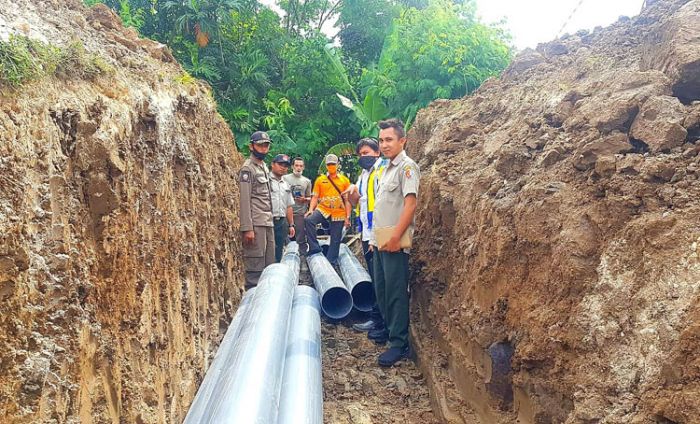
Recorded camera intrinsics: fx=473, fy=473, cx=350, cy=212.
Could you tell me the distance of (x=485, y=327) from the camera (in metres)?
2.52

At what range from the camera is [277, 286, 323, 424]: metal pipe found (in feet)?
7.84

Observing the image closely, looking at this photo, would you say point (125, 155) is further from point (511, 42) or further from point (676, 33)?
point (511, 42)

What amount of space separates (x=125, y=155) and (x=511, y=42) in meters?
9.18

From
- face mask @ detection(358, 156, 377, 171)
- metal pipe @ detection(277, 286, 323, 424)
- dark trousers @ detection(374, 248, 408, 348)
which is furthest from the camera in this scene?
face mask @ detection(358, 156, 377, 171)

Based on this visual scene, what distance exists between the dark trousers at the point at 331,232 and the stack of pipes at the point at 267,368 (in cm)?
264

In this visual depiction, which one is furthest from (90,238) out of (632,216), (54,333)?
(632,216)

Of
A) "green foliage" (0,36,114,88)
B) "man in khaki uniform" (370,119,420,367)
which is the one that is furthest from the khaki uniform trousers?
"green foliage" (0,36,114,88)

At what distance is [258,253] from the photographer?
16.5ft

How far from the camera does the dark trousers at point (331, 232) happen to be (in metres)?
6.52

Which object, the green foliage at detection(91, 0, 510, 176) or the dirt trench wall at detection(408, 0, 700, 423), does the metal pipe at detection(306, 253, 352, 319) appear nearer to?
the dirt trench wall at detection(408, 0, 700, 423)

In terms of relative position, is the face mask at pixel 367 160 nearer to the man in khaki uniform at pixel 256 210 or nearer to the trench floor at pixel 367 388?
the man in khaki uniform at pixel 256 210

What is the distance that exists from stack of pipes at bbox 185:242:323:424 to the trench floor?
0.39 m

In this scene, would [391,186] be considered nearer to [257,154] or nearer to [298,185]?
[257,154]

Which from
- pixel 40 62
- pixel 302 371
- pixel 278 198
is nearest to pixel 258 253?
pixel 278 198
